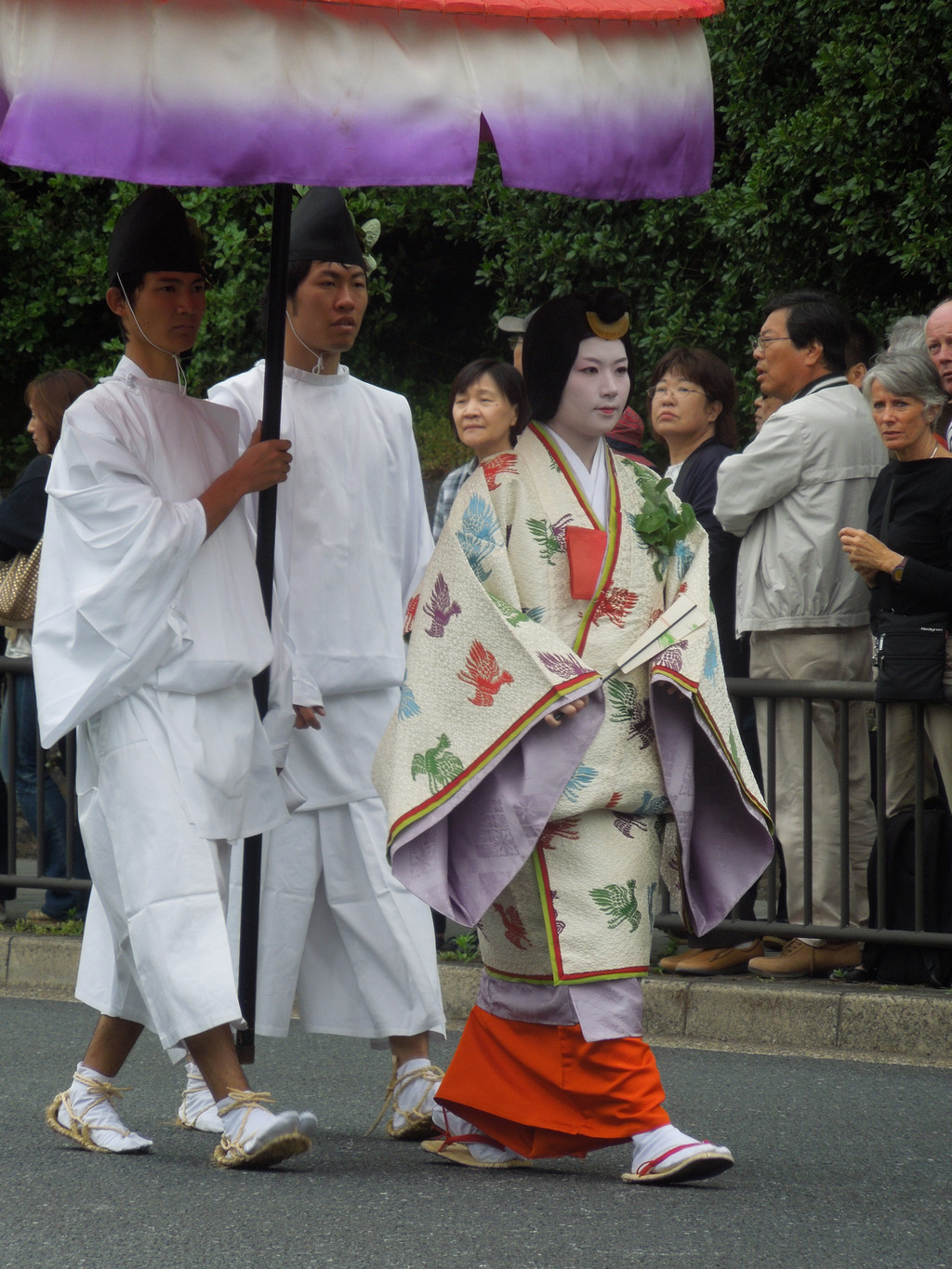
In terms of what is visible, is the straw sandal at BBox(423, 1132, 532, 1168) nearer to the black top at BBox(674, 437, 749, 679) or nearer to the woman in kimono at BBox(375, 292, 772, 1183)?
the woman in kimono at BBox(375, 292, 772, 1183)

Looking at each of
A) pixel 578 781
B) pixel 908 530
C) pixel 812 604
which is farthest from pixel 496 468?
pixel 812 604

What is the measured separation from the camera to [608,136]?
3293 mm

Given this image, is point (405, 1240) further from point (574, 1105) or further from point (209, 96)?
point (209, 96)

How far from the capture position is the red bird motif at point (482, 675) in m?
3.72

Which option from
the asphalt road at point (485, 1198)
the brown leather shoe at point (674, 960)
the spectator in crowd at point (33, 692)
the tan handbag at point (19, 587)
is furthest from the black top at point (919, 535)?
the tan handbag at point (19, 587)

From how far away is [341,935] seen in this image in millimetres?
4270

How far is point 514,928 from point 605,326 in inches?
52.8

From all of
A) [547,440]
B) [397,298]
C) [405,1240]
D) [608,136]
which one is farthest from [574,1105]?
[397,298]

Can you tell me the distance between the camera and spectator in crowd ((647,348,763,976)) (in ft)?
20.1

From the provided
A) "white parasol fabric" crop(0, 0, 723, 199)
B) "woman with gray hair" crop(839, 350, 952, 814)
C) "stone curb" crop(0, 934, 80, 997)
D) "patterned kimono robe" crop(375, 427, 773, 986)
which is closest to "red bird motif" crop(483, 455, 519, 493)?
"patterned kimono robe" crop(375, 427, 773, 986)

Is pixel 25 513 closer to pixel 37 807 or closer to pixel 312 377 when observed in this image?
pixel 37 807

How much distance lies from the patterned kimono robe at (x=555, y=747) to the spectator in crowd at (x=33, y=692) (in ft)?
10.1

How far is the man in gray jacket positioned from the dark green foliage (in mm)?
1658

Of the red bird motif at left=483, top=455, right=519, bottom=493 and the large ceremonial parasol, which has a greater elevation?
the large ceremonial parasol
